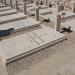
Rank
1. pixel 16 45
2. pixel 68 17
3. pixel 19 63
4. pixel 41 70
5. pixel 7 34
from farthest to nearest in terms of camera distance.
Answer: pixel 68 17, pixel 7 34, pixel 16 45, pixel 19 63, pixel 41 70

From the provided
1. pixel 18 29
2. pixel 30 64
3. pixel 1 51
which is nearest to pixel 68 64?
pixel 30 64

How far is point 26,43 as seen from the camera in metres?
11.5

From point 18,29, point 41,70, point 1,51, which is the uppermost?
point 18,29

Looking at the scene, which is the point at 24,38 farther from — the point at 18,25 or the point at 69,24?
the point at 69,24

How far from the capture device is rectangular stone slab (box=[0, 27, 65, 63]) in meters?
10.0

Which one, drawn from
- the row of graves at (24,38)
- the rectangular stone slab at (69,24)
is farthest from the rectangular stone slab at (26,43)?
the rectangular stone slab at (69,24)

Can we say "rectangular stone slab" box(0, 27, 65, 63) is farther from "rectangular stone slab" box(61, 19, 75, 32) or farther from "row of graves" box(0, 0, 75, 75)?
"rectangular stone slab" box(61, 19, 75, 32)

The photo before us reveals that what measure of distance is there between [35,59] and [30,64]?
64cm

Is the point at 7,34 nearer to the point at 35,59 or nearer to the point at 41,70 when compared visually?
the point at 35,59

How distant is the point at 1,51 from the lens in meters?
10.5

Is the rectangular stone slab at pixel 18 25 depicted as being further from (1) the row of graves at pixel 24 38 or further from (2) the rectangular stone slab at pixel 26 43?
(2) the rectangular stone slab at pixel 26 43

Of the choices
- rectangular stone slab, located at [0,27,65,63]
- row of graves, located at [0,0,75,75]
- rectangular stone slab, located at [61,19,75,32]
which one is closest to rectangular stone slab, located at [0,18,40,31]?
row of graves, located at [0,0,75,75]

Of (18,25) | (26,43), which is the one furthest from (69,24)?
(26,43)

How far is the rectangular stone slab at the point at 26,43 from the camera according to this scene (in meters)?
10.0
